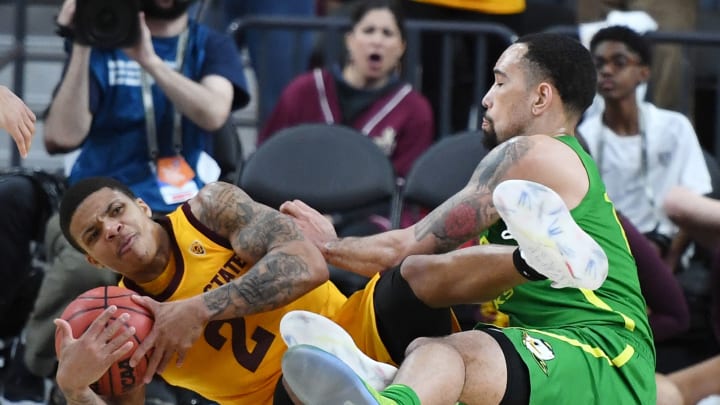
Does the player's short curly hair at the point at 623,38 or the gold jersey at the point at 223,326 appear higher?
the player's short curly hair at the point at 623,38

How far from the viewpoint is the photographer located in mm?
6691

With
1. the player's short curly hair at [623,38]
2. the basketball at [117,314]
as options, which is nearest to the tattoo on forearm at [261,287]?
the basketball at [117,314]

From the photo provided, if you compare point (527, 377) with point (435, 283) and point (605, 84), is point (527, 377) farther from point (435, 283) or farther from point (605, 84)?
point (605, 84)

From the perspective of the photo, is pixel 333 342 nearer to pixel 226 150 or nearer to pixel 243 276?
pixel 243 276

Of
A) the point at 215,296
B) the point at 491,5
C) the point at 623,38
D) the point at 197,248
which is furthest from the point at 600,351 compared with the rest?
the point at 491,5

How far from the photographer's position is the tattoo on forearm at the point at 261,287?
5.35 m

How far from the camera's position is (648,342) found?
539cm

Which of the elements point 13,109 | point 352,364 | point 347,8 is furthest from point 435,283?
point 347,8

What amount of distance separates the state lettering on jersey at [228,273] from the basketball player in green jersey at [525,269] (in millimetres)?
292

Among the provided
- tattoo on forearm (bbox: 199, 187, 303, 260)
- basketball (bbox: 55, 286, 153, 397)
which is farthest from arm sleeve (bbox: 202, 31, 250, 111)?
basketball (bbox: 55, 286, 153, 397)

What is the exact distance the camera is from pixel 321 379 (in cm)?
461

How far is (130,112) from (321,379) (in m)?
2.66

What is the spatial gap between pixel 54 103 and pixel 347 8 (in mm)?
2826

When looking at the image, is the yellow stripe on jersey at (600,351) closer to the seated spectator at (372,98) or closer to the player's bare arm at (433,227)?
the player's bare arm at (433,227)
